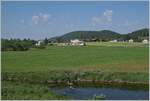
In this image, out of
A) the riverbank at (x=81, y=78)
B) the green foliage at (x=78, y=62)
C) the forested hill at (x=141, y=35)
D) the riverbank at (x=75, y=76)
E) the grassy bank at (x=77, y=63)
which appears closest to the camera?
the riverbank at (x=81, y=78)

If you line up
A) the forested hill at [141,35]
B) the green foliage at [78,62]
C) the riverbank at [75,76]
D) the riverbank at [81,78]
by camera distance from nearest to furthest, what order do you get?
the riverbank at [81,78], the riverbank at [75,76], the green foliage at [78,62], the forested hill at [141,35]

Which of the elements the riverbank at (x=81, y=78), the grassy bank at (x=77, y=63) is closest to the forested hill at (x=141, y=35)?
the grassy bank at (x=77, y=63)

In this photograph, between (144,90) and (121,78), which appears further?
(121,78)

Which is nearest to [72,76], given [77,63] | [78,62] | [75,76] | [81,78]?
[75,76]

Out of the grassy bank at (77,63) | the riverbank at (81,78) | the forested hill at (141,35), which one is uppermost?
the forested hill at (141,35)

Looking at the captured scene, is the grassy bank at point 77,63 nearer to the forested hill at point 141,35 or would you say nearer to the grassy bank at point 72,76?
the grassy bank at point 72,76

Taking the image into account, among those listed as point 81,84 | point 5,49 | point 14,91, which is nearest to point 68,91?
point 81,84

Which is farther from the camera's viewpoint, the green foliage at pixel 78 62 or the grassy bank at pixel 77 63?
the green foliage at pixel 78 62

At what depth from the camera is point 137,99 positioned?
24.2 m

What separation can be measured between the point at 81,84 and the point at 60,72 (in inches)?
176

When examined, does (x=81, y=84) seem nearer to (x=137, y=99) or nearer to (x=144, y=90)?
(x=144, y=90)

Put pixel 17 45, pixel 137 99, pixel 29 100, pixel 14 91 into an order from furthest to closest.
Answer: pixel 17 45 < pixel 137 99 < pixel 14 91 < pixel 29 100

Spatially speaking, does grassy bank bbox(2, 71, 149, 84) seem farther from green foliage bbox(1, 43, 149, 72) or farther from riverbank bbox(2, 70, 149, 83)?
green foliage bbox(1, 43, 149, 72)

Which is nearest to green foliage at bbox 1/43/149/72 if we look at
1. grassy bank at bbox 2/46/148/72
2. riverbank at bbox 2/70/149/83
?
grassy bank at bbox 2/46/148/72
